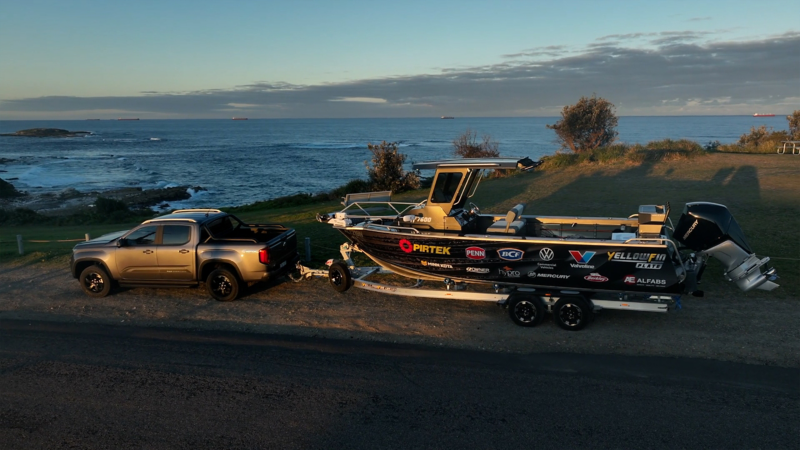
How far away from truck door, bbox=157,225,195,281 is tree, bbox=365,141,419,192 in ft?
63.1

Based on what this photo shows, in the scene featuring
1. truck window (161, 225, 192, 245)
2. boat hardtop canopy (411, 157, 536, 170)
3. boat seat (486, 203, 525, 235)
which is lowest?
truck window (161, 225, 192, 245)

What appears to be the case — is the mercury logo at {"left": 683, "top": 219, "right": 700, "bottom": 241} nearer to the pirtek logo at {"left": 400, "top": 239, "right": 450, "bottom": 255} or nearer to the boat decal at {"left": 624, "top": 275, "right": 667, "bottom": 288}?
the boat decal at {"left": 624, "top": 275, "right": 667, "bottom": 288}

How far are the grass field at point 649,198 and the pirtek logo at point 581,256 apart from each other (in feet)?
12.6

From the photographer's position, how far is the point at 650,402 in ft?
21.6

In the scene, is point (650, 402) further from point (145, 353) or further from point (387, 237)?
point (145, 353)

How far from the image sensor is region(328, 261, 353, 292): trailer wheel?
35.3ft

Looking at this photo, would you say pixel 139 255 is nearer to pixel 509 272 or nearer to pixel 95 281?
pixel 95 281

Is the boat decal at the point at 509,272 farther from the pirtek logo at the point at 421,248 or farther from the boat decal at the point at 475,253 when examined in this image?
the pirtek logo at the point at 421,248

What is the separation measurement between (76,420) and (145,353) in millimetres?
2025

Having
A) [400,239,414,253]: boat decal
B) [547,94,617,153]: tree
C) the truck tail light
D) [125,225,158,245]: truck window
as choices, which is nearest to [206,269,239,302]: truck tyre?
the truck tail light

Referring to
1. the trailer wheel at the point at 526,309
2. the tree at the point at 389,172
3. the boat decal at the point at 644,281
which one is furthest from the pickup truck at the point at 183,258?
the tree at the point at 389,172

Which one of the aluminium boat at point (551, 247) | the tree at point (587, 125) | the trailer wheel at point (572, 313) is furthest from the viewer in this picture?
the tree at point (587, 125)

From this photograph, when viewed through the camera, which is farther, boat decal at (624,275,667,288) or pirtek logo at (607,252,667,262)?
boat decal at (624,275,667,288)

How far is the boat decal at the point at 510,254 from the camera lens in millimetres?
8930
